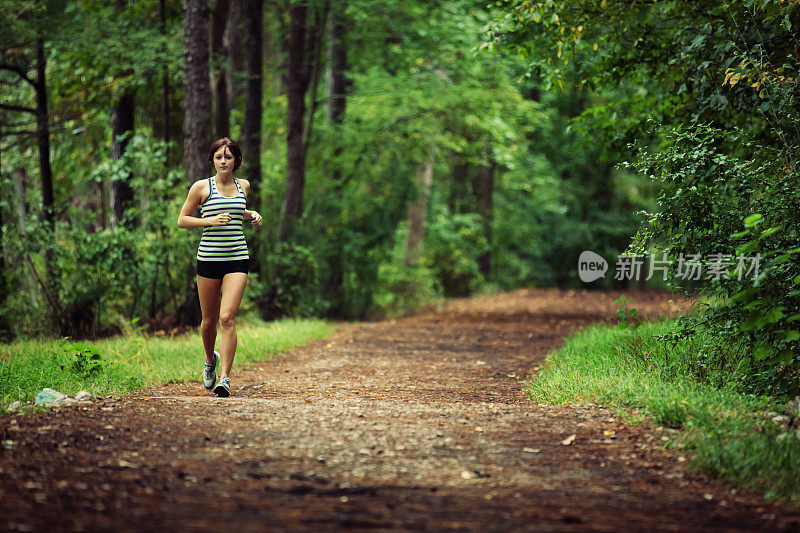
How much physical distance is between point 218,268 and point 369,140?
38.2ft

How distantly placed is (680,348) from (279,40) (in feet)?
59.0

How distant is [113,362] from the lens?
25.7 ft

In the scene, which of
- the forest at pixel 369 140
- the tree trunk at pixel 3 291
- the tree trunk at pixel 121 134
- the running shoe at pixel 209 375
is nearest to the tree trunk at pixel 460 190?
the forest at pixel 369 140

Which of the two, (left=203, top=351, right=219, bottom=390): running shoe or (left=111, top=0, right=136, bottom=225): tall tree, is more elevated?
(left=111, top=0, right=136, bottom=225): tall tree

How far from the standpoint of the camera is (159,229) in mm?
11734

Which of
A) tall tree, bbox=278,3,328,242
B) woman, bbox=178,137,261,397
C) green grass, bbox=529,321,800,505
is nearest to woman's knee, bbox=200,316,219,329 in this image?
woman, bbox=178,137,261,397

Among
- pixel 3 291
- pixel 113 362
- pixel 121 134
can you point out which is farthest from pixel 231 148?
pixel 121 134

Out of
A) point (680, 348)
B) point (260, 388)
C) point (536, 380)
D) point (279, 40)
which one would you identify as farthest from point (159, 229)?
point (279, 40)

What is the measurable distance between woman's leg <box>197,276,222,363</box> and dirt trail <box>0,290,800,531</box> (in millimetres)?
538

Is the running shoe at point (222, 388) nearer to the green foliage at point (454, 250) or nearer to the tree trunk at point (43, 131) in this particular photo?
the tree trunk at point (43, 131)

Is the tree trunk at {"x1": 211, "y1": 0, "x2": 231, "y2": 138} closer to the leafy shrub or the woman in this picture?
the leafy shrub

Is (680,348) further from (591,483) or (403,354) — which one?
(403,354)

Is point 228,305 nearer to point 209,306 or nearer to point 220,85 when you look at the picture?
point 209,306

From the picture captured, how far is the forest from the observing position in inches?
254
